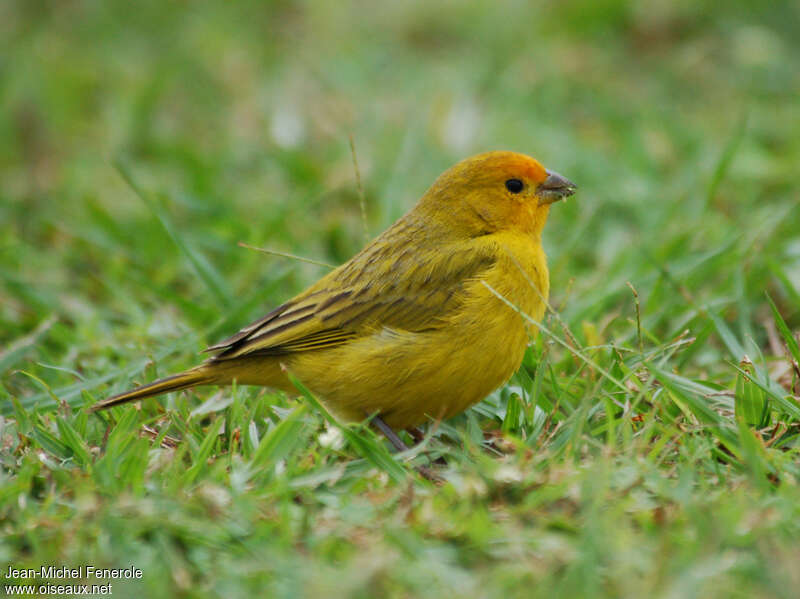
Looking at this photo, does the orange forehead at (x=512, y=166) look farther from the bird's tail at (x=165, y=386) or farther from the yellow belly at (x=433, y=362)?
the bird's tail at (x=165, y=386)

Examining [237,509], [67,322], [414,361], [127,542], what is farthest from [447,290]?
[67,322]

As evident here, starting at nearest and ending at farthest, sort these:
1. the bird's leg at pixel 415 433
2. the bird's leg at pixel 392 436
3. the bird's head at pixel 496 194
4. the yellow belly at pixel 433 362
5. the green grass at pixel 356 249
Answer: the green grass at pixel 356 249, the bird's leg at pixel 392 436, the yellow belly at pixel 433 362, the bird's leg at pixel 415 433, the bird's head at pixel 496 194

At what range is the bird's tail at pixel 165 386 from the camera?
350cm

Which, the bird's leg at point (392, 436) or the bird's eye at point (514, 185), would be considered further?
the bird's eye at point (514, 185)

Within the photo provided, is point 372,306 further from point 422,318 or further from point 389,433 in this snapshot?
point 389,433

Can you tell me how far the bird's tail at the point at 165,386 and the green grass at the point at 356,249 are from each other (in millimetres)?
87

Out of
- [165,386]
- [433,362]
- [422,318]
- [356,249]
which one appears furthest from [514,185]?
[165,386]

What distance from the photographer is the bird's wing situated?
361 cm

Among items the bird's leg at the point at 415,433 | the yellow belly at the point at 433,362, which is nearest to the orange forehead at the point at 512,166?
the yellow belly at the point at 433,362

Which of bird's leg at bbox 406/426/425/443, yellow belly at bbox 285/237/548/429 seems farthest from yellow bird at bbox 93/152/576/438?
bird's leg at bbox 406/426/425/443

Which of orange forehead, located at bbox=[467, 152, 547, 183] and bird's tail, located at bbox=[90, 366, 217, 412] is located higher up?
orange forehead, located at bbox=[467, 152, 547, 183]

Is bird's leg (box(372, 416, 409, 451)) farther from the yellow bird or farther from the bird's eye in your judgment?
the bird's eye

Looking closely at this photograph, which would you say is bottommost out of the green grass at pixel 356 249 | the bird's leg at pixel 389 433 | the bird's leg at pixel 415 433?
the bird's leg at pixel 415 433

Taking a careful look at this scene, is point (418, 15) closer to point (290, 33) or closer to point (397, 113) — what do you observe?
point (290, 33)
